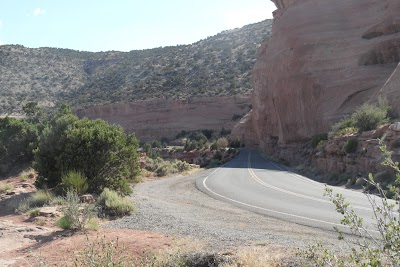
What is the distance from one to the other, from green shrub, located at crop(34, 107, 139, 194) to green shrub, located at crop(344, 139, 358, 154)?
1107cm

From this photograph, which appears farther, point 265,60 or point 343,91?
point 265,60

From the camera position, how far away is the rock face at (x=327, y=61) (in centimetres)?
3119

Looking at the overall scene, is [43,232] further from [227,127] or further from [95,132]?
[227,127]

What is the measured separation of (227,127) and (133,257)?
197ft

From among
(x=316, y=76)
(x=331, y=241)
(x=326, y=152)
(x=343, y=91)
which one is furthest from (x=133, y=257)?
(x=316, y=76)

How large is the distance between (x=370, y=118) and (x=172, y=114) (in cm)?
4894

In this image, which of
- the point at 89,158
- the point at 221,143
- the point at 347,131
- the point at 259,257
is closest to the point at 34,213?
the point at 89,158

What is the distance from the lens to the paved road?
453 inches

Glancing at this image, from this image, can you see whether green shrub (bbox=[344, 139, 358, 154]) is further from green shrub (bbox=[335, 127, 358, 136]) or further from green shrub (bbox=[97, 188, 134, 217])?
green shrub (bbox=[97, 188, 134, 217])

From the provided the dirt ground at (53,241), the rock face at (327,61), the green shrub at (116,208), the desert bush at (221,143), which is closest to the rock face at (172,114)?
the desert bush at (221,143)

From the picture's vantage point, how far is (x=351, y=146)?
21375 millimetres

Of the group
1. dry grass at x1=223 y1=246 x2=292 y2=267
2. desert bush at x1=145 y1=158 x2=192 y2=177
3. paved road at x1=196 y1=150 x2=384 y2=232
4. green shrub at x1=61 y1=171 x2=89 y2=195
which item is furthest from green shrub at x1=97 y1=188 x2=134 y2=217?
desert bush at x1=145 y1=158 x2=192 y2=177

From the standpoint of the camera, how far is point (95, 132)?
59.3 feet

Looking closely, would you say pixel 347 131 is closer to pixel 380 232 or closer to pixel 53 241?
pixel 53 241
